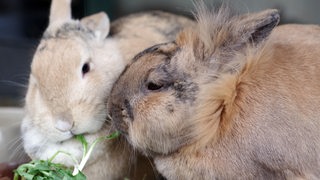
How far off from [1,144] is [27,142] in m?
0.32

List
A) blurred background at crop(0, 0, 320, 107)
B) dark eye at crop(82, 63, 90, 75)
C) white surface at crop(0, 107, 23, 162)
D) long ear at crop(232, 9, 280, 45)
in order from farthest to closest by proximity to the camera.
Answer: blurred background at crop(0, 0, 320, 107) < white surface at crop(0, 107, 23, 162) < dark eye at crop(82, 63, 90, 75) < long ear at crop(232, 9, 280, 45)

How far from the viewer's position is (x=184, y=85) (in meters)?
1.28

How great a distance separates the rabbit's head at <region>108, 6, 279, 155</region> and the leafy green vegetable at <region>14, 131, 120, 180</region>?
0.15 metres

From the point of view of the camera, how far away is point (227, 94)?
1297 mm

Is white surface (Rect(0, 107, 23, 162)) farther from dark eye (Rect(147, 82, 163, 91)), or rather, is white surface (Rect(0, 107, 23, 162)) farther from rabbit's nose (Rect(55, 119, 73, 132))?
dark eye (Rect(147, 82, 163, 91))

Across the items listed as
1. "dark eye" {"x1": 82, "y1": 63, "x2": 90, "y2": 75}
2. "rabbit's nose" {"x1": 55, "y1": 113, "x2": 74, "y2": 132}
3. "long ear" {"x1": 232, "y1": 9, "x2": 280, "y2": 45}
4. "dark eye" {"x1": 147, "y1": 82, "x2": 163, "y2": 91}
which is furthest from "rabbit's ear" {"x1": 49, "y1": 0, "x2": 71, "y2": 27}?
"long ear" {"x1": 232, "y1": 9, "x2": 280, "y2": 45}

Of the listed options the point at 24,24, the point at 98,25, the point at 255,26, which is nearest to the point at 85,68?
the point at 98,25

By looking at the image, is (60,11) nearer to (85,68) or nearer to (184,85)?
(85,68)

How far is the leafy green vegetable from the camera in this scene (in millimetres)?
1424

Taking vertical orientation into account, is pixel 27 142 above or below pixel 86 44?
below

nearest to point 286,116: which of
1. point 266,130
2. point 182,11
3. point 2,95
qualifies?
point 266,130

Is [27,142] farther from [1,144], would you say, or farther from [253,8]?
[253,8]

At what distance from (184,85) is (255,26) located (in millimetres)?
200

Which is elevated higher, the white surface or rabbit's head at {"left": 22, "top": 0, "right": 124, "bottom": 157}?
rabbit's head at {"left": 22, "top": 0, "right": 124, "bottom": 157}
